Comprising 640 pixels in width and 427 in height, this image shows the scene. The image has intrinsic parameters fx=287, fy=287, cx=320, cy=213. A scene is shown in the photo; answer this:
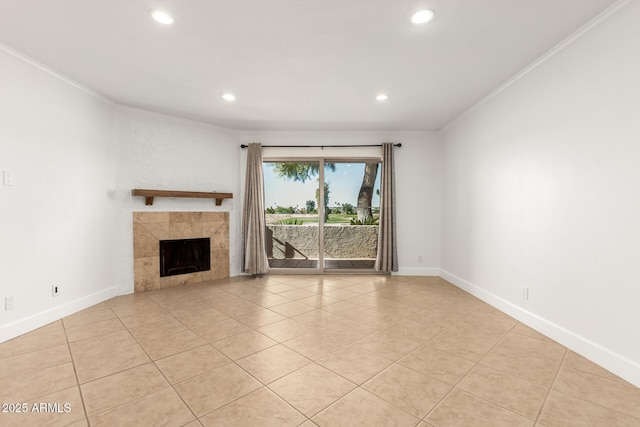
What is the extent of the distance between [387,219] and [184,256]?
3.40 metres

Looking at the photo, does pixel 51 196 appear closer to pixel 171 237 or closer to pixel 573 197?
pixel 171 237

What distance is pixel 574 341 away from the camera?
236cm

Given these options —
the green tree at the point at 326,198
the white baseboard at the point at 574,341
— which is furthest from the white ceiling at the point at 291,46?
the white baseboard at the point at 574,341

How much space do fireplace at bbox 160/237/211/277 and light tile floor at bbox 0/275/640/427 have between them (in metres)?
1.03

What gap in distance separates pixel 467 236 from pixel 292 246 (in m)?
3.07

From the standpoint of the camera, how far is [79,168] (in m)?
3.34

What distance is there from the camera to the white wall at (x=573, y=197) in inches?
78.0

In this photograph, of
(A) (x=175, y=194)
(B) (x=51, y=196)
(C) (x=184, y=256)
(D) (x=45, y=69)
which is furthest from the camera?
(C) (x=184, y=256)

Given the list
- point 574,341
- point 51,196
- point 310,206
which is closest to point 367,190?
point 310,206

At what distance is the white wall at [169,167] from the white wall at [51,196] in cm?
18

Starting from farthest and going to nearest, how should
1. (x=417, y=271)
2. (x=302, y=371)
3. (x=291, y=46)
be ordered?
(x=417, y=271) < (x=291, y=46) < (x=302, y=371)

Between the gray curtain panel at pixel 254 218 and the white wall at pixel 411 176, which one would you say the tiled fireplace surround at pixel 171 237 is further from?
the white wall at pixel 411 176

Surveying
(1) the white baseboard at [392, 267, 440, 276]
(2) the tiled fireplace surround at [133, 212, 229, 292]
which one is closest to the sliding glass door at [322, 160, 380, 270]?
(1) the white baseboard at [392, 267, 440, 276]

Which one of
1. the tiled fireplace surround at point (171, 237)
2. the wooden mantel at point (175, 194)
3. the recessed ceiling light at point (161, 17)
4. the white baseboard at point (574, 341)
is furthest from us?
the tiled fireplace surround at point (171, 237)
